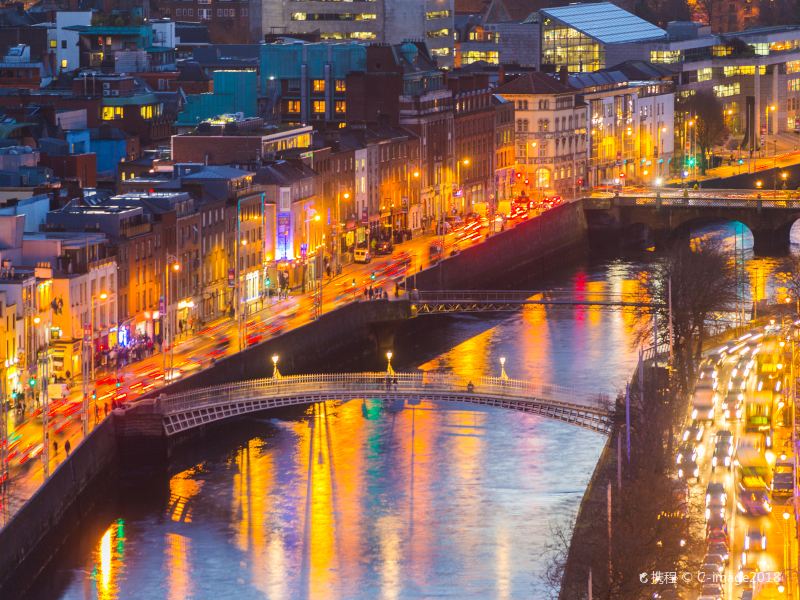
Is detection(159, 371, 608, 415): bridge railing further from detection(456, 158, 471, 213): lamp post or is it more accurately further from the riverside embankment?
detection(456, 158, 471, 213): lamp post

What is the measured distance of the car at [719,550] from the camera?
59.4 m

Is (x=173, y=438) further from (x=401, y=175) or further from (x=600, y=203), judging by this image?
(x=600, y=203)

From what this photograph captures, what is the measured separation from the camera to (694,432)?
241 feet

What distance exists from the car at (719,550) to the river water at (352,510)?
425 centimetres

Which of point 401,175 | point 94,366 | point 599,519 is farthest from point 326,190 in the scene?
point 599,519

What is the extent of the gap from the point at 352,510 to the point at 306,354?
69.8 feet

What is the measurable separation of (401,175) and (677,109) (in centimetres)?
4181

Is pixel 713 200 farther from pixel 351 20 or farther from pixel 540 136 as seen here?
pixel 351 20

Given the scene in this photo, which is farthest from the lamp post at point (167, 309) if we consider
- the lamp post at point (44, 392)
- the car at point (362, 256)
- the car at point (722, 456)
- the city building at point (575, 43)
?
the city building at point (575, 43)

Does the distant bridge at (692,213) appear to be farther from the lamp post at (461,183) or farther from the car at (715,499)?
the car at (715,499)

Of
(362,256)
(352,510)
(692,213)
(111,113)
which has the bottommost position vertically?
(352,510)

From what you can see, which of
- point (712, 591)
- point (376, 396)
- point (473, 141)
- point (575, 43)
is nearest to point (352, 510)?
point (376, 396)

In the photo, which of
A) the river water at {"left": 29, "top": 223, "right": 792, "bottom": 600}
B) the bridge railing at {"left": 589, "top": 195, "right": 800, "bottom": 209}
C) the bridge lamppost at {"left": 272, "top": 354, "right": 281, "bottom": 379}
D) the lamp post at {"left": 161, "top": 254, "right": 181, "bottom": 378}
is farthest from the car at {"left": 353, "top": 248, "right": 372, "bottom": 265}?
the bridge lamppost at {"left": 272, "top": 354, "right": 281, "bottom": 379}

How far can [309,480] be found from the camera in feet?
241
